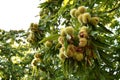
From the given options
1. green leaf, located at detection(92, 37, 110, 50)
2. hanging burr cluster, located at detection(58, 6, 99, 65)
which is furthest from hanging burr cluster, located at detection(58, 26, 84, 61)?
green leaf, located at detection(92, 37, 110, 50)

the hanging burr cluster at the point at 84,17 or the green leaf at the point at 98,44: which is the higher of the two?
the hanging burr cluster at the point at 84,17

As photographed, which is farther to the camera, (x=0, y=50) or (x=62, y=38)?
(x=0, y=50)

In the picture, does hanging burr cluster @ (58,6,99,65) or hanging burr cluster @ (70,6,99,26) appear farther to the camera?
hanging burr cluster @ (70,6,99,26)

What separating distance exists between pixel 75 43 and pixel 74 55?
83 millimetres

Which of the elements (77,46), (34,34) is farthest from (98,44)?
(34,34)

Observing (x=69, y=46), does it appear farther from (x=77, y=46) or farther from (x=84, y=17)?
(x=84, y=17)

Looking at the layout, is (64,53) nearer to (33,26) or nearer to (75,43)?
(75,43)

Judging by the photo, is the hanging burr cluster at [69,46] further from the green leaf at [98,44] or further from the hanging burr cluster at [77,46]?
the green leaf at [98,44]

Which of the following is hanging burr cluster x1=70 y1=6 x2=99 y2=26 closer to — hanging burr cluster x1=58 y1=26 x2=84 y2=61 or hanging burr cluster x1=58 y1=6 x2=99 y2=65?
hanging burr cluster x1=58 y1=6 x2=99 y2=65

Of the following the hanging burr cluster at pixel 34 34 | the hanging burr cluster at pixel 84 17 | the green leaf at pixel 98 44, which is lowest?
the green leaf at pixel 98 44

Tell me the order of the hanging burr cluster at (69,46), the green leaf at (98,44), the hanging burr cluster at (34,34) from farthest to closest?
the hanging burr cluster at (34,34) → the green leaf at (98,44) → the hanging burr cluster at (69,46)

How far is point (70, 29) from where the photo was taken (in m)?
2.27

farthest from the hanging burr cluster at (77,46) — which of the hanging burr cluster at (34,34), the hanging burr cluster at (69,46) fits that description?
the hanging burr cluster at (34,34)

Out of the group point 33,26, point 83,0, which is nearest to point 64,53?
point 83,0
